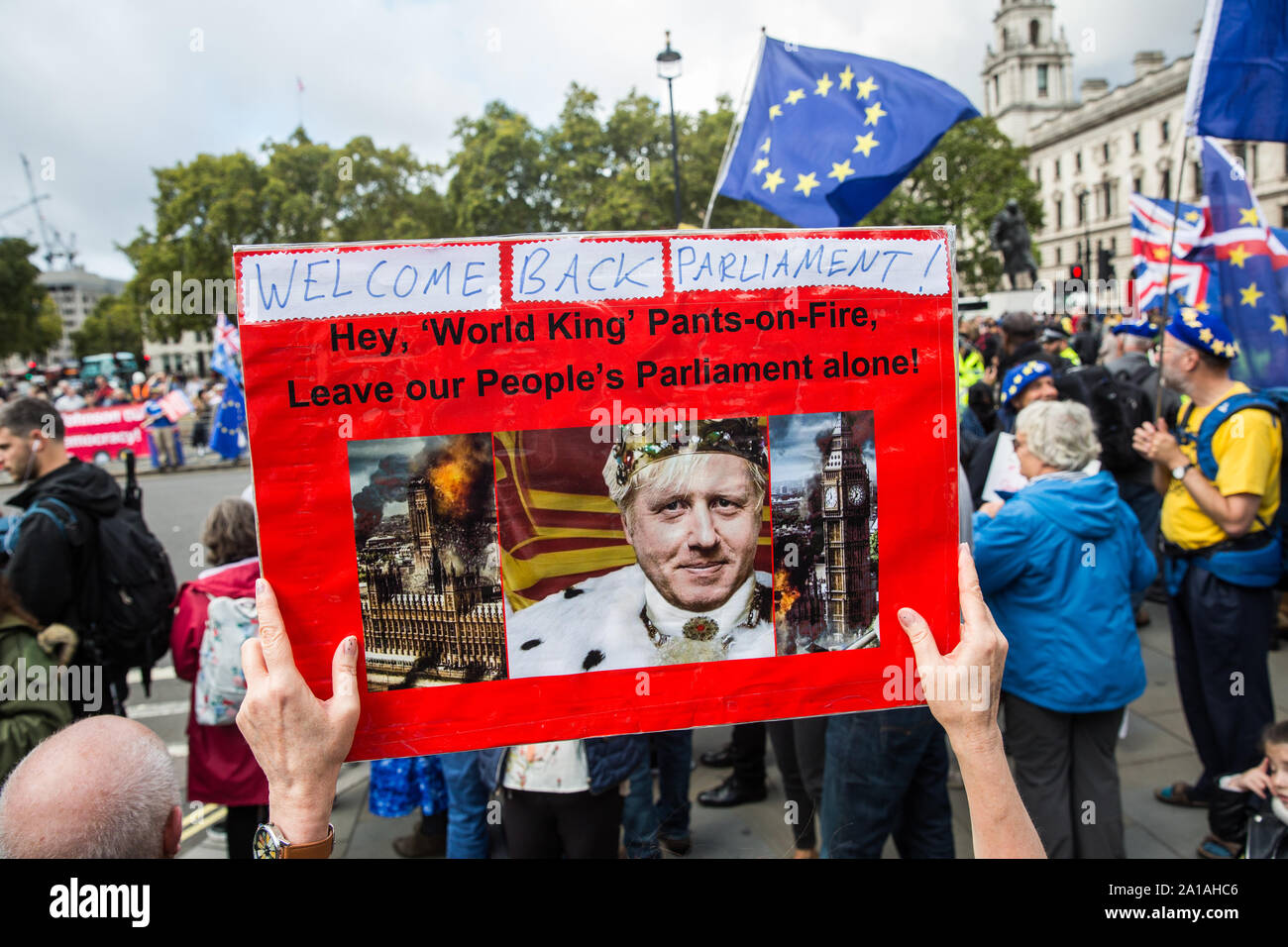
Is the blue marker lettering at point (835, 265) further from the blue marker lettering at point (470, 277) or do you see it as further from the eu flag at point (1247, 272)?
the eu flag at point (1247, 272)

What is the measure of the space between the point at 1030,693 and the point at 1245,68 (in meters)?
2.78

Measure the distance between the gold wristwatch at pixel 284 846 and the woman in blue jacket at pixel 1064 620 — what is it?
2.20 m

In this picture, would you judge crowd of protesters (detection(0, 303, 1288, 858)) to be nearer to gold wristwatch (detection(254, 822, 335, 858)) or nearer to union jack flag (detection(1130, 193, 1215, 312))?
gold wristwatch (detection(254, 822, 335, 858))

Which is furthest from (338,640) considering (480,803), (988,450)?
(988,450)

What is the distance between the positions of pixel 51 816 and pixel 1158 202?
23.9 feet

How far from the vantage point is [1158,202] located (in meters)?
6.27

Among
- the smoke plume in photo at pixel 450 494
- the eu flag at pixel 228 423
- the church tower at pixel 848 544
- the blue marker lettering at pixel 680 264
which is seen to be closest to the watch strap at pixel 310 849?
the smoke plume in photo at pixel 450 494

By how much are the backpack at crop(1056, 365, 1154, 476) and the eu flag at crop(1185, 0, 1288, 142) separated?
5.95 ft

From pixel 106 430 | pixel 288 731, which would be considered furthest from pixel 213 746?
pixel 106 430

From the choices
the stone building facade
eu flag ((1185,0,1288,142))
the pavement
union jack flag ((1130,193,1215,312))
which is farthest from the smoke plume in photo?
the stone building facade

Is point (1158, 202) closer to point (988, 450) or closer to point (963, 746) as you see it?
point (988, 450)

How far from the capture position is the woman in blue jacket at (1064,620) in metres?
2.84

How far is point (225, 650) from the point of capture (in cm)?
303

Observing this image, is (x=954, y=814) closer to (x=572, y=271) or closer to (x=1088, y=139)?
(x=572, y=271)
